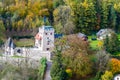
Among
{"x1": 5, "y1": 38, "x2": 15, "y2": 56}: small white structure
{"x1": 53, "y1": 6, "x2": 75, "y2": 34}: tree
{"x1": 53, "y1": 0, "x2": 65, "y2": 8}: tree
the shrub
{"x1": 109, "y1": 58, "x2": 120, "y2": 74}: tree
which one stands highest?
{"x1": 53, "y1": 0, "x2": 65, "y2": 8}: tree

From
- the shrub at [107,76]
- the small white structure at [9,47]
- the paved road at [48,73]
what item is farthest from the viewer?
the small white structure at [9,47]

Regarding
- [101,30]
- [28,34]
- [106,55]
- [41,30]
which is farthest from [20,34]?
[106,55]

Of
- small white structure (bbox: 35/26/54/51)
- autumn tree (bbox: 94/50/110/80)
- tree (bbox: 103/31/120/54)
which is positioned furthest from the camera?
small white structure (bbox: 35/26/54/51)

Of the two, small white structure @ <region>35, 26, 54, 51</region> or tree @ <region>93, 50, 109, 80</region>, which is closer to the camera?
tree @ <region>93, 50, 109, 80</region>

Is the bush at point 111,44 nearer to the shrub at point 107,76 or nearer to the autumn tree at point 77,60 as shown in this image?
the autumn tree at point 77,60

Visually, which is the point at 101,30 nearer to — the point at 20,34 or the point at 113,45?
the point at 113,45

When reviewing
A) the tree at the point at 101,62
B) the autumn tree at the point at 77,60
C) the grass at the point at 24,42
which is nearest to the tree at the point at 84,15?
the grass at the point at 24,42

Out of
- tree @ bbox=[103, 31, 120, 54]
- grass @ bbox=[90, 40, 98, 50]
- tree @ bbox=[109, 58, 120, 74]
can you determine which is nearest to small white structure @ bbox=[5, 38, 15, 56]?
grass @ bbox=[90, 40, 98, 50]

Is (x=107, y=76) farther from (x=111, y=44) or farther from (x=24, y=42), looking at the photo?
(x=24, y=42)

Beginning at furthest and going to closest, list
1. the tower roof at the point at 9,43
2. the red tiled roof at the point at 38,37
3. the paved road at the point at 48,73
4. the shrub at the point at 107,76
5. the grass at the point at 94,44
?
the red tiled roof at the point at 38,37 < the tower roof at the point at 9,43 < the grass at the point at 94,44 < the paved road at the point at 48,73 < the shrub at the point at 107,76

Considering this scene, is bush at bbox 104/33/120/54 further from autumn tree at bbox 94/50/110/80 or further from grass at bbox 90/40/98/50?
autumn tree at bbox 94/50/110/80

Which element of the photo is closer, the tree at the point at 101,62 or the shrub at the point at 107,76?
the shrub at the point at 107,76

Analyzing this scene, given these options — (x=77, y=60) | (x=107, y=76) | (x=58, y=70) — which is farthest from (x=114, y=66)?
(x=58, y=70)
